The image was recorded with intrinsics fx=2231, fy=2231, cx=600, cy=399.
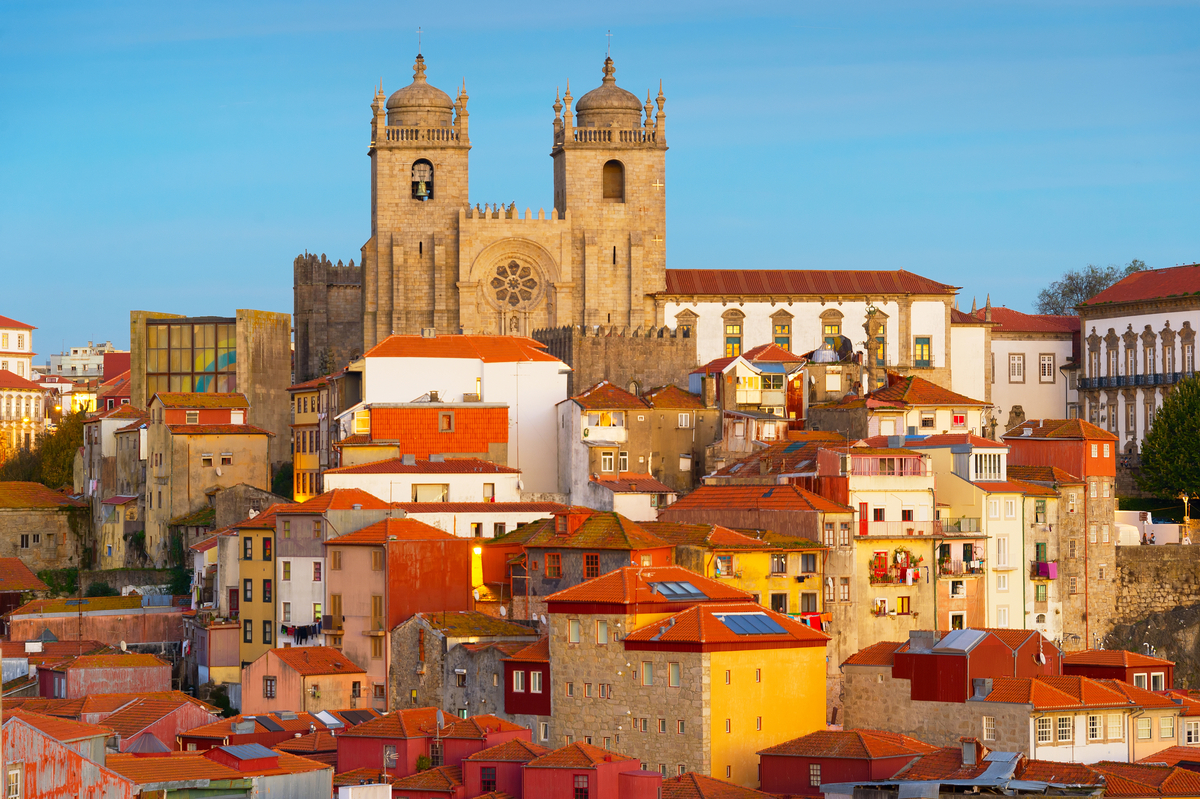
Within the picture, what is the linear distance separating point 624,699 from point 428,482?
68.2 ft

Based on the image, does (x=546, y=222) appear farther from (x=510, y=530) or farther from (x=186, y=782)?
(x=186, y=782)

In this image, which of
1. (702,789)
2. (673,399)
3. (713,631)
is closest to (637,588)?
(713,631)

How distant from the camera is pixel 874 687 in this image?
235 ft

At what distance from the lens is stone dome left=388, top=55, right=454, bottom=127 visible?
109m

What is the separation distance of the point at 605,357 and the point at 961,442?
57.2ft

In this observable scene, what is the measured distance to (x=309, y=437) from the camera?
98.3 meters

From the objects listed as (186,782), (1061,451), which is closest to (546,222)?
(1061,451)

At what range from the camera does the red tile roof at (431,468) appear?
277 feet

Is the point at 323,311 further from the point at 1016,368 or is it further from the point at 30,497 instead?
the point at 1016,368

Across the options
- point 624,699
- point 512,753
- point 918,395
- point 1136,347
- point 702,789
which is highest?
point 1136,347

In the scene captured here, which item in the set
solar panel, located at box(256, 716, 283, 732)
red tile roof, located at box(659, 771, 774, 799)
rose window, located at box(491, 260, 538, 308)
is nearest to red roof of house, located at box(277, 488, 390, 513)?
solar panel, located at box(256, 716, 283, 732)

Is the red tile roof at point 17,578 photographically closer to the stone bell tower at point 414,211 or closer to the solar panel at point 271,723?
the stone bell tower at point 414,211

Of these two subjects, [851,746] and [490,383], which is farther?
[490,383]

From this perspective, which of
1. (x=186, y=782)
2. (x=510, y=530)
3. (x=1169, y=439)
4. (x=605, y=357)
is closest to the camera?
(x=186, y=782)
